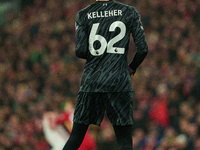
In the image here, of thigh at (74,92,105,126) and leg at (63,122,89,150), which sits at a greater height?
thigh at (74,92,105,126)

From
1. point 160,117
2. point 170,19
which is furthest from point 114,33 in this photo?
point 170,19

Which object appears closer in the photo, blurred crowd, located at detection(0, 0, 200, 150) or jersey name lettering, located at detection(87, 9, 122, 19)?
jersey name lettering, located at detection(87, 9, 122, 19)

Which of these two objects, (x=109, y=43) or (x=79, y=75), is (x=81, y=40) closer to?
(x=109, y=43)

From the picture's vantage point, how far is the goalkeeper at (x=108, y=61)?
161 inches

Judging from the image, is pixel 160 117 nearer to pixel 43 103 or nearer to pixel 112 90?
pixel 43 103

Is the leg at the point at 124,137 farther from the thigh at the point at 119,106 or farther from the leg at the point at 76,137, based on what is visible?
the leg at the point at 76,137

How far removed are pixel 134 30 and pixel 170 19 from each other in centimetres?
806

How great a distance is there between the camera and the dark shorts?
410cm

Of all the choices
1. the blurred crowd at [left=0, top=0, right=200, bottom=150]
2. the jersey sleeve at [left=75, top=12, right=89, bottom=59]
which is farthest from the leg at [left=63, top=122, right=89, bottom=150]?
the blurred crowd at [left=0, top=0, right=200, bottom=150]

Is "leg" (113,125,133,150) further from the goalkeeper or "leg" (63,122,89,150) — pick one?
"leg" (63,122,89,150)

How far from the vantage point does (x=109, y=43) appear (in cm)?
408

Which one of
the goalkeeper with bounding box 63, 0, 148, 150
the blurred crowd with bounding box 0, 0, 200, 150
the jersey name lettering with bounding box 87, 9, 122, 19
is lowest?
the blurred crowd with bounding box 0, 0, 200, 150

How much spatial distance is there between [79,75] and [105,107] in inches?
326

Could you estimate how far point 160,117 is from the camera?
945 cm
